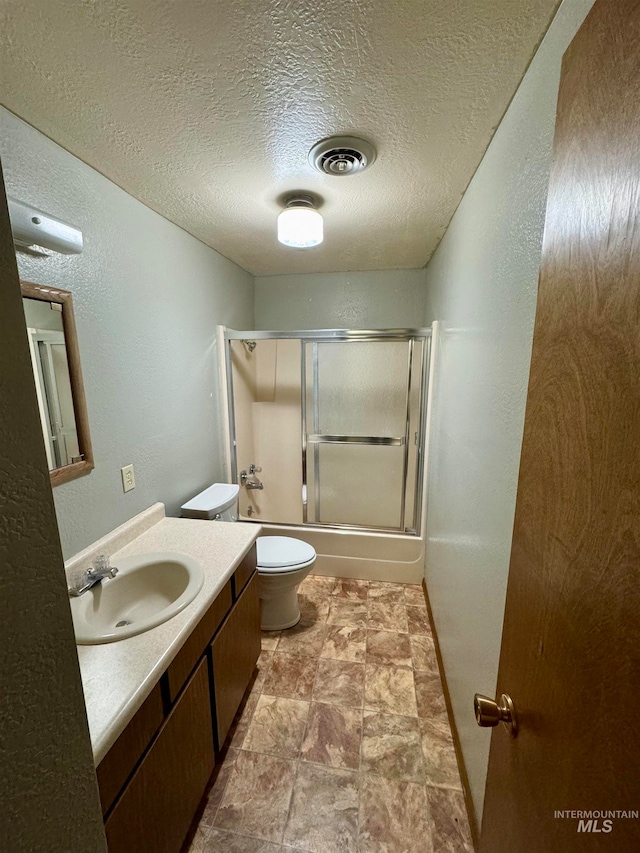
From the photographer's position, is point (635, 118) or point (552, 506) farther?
point (552, 506)

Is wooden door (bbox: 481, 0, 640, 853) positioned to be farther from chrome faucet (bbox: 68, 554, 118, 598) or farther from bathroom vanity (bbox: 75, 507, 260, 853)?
chrome faucet (bbox: 68, 554, 118, 598)

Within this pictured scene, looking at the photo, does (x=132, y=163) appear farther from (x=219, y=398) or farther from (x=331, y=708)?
(x=331, y=708)

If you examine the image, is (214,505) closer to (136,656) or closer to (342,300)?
(136,656)

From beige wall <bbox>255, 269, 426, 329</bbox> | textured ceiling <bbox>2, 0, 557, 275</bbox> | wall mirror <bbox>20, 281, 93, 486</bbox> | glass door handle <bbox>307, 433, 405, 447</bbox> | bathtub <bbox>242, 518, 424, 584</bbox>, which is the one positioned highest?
textured ceiling <bbox>2, 0, 557, 275</bbox>

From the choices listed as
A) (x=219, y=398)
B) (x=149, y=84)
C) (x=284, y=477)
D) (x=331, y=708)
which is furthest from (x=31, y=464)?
(x=284, y=477)

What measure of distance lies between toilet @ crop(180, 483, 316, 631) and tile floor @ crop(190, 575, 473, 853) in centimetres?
12

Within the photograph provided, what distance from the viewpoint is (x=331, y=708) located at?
61.6 inches

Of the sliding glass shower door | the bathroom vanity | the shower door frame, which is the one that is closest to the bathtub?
the shower door frame

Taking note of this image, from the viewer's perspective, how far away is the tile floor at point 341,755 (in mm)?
1138

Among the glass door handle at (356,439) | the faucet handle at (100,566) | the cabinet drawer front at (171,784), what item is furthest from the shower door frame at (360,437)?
the cabinet drawer front at (171,784)

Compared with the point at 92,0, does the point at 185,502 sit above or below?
below

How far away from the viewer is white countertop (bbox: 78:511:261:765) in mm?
736

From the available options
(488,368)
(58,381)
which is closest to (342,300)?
(488,368)

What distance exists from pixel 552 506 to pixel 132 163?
5.65 feet
